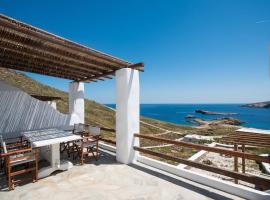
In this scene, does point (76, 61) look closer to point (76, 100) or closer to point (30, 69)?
point (30, 69)

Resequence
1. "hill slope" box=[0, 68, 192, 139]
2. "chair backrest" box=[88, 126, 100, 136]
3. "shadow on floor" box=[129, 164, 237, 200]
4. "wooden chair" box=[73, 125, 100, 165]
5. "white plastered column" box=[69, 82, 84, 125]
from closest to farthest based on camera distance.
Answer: "shadow on floor" box=[129, 164, 237, 200] → "wooden chair" box=[73, 125, 100, 165] → "chair backrest" box=[88, 126, 100, 136] → "white plastered column" box=[69, 82, 84, 125] → "hill slope" box=[0, 68, 192, 139]

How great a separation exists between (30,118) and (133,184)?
15.4 feet

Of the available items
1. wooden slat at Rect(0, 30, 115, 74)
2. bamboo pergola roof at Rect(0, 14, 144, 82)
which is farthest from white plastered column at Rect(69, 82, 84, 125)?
wooden slat at Rect(0, 30, 115, 74)

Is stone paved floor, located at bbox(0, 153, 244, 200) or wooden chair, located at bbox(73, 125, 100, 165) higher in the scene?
wooden chair, located at bbox(73, 125, 100, 165)

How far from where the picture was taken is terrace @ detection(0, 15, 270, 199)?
2.84m

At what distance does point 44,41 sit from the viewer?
3.16m

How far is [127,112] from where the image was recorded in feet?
14.6

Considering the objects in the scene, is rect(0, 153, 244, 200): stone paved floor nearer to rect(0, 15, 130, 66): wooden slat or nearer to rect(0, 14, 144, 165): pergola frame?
rect(0, 14, 144, 165): pergola frame

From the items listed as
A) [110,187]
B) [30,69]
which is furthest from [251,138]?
[30,69]

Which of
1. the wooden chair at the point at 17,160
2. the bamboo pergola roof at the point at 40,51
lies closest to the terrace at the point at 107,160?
the bamboo pergola roof at the point at 40,51

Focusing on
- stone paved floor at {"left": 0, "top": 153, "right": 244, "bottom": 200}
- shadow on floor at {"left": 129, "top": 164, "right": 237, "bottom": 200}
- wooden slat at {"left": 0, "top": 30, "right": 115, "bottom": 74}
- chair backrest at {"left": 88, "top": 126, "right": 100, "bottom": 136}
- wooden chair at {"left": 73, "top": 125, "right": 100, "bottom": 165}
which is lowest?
stone paved floor at {"left": 0, "top": 153, "right": 244, "bottom": 200}

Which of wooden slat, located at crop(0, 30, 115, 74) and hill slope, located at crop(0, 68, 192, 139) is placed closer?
wooden slat, located at crop(0, 30, 115, 74)

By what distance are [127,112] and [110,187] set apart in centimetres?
188

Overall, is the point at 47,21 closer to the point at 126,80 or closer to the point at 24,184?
the point at 126,80
